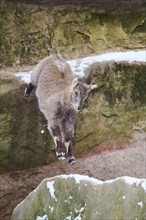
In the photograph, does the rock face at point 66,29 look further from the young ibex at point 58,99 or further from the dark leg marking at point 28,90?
the young ibex at point 58,99

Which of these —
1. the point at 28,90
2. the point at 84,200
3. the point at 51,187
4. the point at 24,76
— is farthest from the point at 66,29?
the point at 84,200

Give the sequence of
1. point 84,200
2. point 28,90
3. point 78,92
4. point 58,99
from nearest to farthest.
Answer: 1. point 78,92
2. point 58,99
3. point 84,200
4. point 28,90

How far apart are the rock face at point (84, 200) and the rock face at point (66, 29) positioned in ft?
7.04

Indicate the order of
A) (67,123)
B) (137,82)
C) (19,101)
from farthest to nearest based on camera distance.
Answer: (137,82), (19,101), (67,123)

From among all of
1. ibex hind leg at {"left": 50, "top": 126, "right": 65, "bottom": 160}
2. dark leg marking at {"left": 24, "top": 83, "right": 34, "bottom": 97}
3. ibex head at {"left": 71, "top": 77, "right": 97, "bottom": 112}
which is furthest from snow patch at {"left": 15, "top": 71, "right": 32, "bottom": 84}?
ibex head at {"left": 71, "top": 77, "right": 97, "bottom": 112}

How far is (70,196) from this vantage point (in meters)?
8.23

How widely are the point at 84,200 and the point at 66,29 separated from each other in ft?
9.31

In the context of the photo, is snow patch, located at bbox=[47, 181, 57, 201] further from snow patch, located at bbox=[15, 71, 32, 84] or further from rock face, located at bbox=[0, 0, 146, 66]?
rock face, located at bbox=[0, 0, 146, 66]

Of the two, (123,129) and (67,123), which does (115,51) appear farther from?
(67,123)

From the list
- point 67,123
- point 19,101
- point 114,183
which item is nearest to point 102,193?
point 114,183

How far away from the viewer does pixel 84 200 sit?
8.20 meters

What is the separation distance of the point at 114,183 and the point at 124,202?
0.29 m

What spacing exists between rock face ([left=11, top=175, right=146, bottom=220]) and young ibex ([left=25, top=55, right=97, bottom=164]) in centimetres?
55

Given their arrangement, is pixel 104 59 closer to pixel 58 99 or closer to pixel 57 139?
pixel 58 99
